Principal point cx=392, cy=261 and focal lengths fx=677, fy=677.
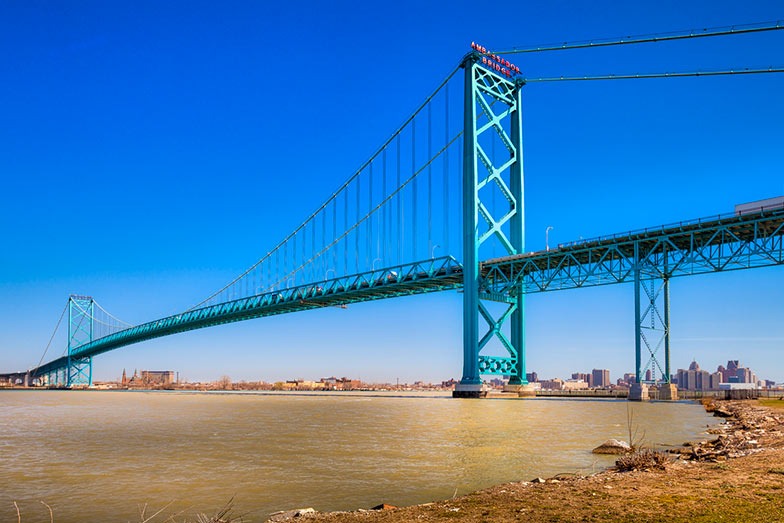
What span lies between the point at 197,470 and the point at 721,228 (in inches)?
1491

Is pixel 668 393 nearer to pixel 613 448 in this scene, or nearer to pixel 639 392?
pixel 639 392

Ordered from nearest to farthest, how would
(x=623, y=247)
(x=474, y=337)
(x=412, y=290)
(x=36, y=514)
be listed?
(x=36, y=514) < (x=623, y=247) < (x=474, y=337) < (x=412, y=290)

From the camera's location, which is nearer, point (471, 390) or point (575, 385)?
point (471, 390)

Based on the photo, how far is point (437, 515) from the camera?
24.3 feet

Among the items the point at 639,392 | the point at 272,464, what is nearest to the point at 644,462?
the point at 272,464

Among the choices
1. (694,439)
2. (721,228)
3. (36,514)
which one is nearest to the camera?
(36,514)

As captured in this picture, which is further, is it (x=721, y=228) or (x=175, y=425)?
(x=721, y=228)

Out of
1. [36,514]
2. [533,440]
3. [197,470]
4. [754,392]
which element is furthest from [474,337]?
[36,514]

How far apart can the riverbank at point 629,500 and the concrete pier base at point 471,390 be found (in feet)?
138

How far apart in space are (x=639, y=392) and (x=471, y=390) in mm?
13472

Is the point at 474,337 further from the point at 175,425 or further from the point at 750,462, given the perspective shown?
the point at 750,462

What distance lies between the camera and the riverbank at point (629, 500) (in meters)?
6.80

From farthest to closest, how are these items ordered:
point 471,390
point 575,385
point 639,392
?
1. point 575,385
2. point 471,390
3. point 639,392

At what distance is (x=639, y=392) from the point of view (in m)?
42.9
